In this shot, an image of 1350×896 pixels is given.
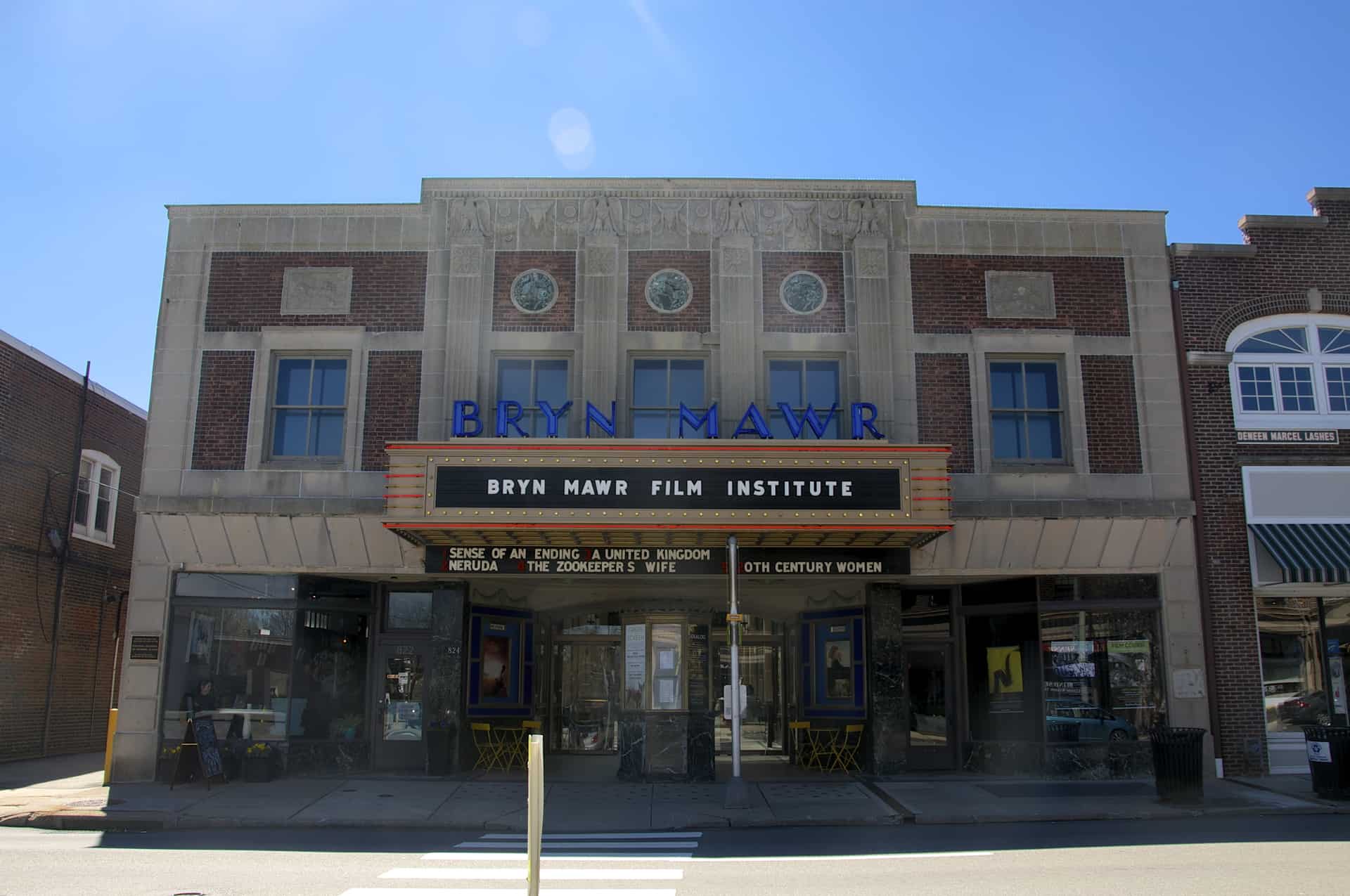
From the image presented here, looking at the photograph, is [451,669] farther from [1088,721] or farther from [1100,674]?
[1100,674]

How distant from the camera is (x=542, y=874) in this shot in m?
10.8

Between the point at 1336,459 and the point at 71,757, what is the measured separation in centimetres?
2482

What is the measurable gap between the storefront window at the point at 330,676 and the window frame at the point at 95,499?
7.67 metres

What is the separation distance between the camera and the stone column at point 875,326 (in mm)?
18391

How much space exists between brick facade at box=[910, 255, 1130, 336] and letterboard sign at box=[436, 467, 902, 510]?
14.0 feet

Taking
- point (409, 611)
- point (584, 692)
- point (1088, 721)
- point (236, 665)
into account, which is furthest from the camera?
point (584, 692)

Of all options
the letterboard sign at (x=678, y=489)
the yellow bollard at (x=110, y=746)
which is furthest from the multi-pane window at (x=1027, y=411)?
the yellow bollard at (x=110, y=746)

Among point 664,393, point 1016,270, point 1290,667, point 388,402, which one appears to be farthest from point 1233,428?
point 388,402

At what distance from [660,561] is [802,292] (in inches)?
215

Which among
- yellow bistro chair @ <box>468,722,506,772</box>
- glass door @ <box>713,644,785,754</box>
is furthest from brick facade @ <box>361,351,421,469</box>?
glass door @ <box>713,644,785,754</box>

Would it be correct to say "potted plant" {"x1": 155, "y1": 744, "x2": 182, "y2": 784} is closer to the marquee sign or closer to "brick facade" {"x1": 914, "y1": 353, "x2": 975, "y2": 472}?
the marquee sign

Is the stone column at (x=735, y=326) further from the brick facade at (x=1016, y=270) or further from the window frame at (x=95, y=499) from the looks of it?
the window frame at (x=95, y=499)

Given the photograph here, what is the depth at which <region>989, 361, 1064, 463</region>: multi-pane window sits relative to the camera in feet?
61.4

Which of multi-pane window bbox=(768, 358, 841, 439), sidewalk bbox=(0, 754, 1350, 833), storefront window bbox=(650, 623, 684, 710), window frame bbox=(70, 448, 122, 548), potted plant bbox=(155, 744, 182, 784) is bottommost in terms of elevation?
sidewalk bbox=(0, 754, 1350, 833)
